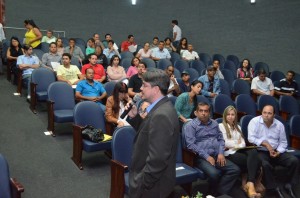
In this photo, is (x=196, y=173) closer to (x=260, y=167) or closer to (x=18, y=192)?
(x=260, y=167)

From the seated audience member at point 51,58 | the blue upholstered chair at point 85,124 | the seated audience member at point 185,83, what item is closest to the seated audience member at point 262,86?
the seated audience member at point 185,83

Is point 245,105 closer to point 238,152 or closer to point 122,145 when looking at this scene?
point 238,152

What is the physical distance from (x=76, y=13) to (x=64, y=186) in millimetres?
7622

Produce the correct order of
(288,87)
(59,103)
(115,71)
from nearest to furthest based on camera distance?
(59,103) < (115,71) < (288,87)

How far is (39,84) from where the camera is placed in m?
5.49

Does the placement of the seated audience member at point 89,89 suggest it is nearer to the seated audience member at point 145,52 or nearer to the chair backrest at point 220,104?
the chair backrest at point 220,104

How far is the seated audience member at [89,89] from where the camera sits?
4957 millimetres

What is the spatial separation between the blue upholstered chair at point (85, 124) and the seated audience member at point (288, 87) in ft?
12.4

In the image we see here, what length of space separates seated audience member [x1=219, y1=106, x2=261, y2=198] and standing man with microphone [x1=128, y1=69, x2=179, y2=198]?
6.28ft

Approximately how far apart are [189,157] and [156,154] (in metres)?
1.82

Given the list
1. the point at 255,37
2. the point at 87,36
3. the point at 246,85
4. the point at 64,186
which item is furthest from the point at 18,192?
the point at 87,36

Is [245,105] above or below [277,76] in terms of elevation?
below

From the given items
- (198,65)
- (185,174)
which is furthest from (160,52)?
(185,174)

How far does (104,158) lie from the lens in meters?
4.23
